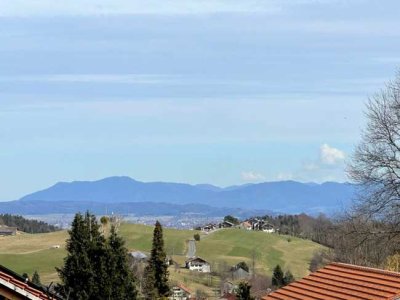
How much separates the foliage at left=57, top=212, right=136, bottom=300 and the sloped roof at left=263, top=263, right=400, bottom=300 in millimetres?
12615

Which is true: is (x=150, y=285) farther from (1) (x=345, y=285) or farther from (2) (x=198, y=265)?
(2) (x=198, y=265)

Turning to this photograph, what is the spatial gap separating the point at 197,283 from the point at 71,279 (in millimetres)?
111743

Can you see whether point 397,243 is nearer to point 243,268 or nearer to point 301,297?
point 301,297

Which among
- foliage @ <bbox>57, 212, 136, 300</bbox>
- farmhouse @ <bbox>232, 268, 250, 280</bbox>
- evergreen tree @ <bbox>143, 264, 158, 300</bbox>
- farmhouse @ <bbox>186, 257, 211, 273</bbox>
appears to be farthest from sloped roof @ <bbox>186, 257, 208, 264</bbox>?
foliage @ <bbox>57, 212, 136, 300</bbox>

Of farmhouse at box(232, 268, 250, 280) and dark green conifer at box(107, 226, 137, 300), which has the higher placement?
dark green conifer at box(107, 226, 137, 300)

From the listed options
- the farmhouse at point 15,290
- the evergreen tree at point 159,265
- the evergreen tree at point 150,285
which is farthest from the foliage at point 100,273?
the evergreen tree at point 159,265

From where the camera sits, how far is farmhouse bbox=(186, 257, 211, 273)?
6766 inches

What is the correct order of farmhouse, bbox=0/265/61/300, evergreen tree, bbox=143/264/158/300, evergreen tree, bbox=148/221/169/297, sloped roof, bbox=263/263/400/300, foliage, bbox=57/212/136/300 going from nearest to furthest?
1. farmhouse, bbox=0/265/61/300
2. sloped roof, bbox=263/263/400/300
3. foliage, bbox=57/212/136/300
4. evergreen tree, bbox=143/264/158/300
5. evergreen tree, bbox=148/221/169/297

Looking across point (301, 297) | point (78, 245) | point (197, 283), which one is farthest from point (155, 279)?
point (197, 283)

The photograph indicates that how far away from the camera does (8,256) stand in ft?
572

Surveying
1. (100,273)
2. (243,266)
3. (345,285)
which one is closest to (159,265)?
(100,273)

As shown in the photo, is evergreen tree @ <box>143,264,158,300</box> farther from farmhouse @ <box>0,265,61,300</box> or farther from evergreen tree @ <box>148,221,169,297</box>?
farmhouse @ <box>0,265,61,300</box>

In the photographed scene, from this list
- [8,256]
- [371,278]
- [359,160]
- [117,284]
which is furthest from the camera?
[8,256]

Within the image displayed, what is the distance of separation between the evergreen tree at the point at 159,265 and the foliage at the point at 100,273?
20765 millimetres
